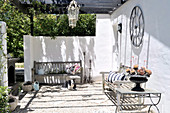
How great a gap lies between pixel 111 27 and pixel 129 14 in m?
1.91

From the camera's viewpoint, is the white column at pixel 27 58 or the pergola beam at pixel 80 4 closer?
the pergola beam at pixel 80 4

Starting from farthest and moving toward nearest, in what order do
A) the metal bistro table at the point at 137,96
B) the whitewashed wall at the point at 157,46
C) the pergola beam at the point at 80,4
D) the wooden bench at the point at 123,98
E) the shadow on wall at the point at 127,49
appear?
the pergola beam at the point at 80,4 < the shadow on wall at the point at 127,49 < the wooden bench at the point at 123,98 < the whitewashed wall at the point at 157,46 < the metal bistro table at the point at 137,96

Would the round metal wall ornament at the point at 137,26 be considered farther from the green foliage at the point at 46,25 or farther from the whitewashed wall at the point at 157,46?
the green foliage at the point at 46,25

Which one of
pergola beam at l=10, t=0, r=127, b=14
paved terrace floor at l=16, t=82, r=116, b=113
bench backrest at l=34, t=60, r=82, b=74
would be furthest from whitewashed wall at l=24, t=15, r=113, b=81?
paved terrace floor at l=16, t=82, r=116, b=113

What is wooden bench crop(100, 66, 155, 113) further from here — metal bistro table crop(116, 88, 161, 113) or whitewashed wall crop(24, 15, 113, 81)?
whitewashed wall crop(24, 15, 113, 81)

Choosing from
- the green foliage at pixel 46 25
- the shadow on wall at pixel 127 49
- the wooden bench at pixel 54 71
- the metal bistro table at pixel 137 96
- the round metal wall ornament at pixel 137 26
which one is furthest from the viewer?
the green foliage at pixel 46 25

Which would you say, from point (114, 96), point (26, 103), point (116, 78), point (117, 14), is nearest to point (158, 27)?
point (116, 78)

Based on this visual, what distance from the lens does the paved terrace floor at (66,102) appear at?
369cm

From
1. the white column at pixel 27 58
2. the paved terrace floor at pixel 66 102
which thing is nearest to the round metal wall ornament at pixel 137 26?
the paved terrace floor at pixel 66 102

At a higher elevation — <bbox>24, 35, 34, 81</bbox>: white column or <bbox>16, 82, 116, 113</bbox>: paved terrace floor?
<bbox>24, 35, 34, 81</bbox>: white column

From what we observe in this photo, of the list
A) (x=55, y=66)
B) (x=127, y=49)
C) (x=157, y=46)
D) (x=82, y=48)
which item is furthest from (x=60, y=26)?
(x=157, y=46)

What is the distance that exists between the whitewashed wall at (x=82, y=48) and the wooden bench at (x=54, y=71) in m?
0.22

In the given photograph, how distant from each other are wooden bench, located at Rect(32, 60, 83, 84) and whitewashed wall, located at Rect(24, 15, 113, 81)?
0.72 feet

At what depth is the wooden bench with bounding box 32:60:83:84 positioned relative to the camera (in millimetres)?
5980
